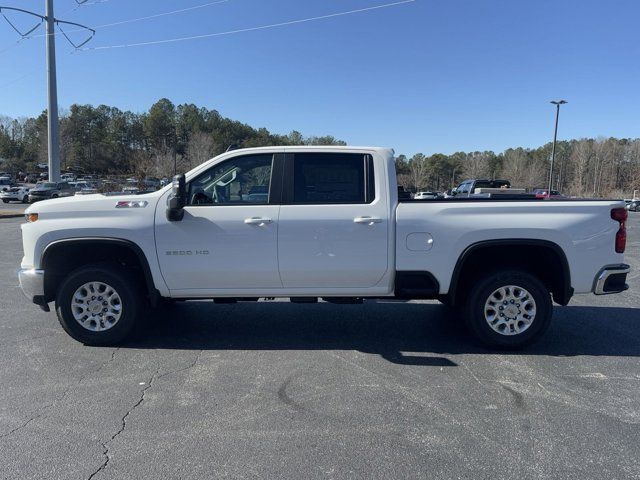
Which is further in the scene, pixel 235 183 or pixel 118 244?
pixel 235 183

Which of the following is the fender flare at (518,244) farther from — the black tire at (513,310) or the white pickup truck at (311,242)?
the black tire at (513,310)

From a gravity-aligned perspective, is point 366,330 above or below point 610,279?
below

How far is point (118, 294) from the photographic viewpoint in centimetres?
505

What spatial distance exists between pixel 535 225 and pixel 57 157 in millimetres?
34708

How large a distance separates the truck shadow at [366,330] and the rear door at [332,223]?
775 mm

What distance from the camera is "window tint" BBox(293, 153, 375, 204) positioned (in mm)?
5016

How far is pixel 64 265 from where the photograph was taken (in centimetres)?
524

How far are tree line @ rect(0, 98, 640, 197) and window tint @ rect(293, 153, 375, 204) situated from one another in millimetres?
60509

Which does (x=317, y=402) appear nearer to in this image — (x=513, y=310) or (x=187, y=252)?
(x=187, y=252)

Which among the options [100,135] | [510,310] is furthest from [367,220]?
[100,135]

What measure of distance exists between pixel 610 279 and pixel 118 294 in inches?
201

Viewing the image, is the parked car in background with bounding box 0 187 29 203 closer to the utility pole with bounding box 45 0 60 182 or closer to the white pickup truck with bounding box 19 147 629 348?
the utility pole with bounding box 45 0 60 182

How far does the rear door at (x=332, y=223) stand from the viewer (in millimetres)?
4887

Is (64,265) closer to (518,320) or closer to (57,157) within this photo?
(518,320)
